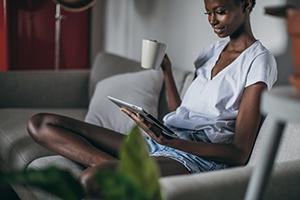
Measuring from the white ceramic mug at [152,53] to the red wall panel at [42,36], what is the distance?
1767mm

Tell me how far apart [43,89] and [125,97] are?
0.62 m

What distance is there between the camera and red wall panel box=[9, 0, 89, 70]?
373 centimetres

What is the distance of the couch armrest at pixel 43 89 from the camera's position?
2.98m

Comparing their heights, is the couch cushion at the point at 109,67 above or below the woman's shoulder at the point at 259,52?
below

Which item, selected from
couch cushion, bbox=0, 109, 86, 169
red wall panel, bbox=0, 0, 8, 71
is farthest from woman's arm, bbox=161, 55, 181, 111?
red wall panel, bbox=0, 0, 8, 71

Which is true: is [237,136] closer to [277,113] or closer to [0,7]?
[277,113]

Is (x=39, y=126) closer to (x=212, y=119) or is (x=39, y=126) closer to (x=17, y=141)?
(x=17, y=141)

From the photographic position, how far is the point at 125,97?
2646 millimetres

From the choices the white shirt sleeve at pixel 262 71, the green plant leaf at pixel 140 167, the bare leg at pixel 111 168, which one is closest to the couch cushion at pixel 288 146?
the white shirt sleeve at pixel 262 71

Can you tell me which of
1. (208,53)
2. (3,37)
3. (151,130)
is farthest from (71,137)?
(3,37)

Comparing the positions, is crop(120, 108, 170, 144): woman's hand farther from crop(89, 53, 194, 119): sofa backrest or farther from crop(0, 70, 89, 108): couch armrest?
crop(0, 70, 89, 108): couch armrest

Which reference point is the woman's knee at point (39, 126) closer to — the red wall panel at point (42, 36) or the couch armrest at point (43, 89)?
the couch armrest at point (43, 89)

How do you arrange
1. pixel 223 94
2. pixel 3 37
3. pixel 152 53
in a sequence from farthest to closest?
pixel 3 37, pixel 152 53, pixel 223 94

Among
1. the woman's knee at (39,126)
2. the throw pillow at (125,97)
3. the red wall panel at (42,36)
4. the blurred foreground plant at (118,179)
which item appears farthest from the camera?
the red wall panel at (42,36)
